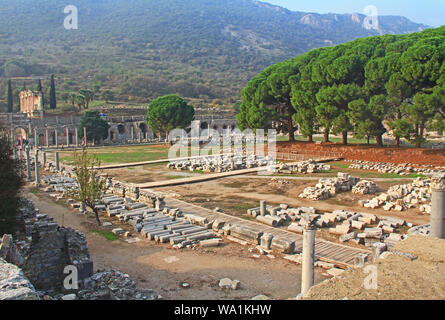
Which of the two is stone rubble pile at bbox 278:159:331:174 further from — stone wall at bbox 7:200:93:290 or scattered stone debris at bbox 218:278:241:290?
stone wall at bbox 7:200:93:290

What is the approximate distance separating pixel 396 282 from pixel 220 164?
2630cm

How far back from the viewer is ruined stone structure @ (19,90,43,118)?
232ft

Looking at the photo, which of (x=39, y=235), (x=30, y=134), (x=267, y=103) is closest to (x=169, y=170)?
(x=267, y=103)

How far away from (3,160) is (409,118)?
98.5 ft

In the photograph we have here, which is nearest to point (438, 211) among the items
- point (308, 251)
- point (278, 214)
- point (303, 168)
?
point (308, 251)

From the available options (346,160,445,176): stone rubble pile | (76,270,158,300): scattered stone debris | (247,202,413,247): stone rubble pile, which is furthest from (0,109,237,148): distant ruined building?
(76,270,158,300): scattered stone debris

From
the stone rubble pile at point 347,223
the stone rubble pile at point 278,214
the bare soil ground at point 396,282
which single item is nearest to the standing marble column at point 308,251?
the bare soil ground at point 396,282

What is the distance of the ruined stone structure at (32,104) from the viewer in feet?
232

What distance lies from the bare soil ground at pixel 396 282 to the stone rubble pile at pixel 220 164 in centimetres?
2410

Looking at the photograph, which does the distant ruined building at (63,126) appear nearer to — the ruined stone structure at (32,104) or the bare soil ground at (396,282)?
the ruined stone structure at (32,104)

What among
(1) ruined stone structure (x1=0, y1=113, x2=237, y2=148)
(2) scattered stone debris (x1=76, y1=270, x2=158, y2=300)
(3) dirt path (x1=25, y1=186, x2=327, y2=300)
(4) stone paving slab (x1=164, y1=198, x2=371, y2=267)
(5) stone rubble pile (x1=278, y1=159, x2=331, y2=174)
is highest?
(1) ruined stone structure (x1=0, y1=113, x2=237, y2=148)

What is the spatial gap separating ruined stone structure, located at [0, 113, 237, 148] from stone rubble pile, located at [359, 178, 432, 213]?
49.5 m

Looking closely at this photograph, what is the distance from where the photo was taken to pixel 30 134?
Result: 61750 mm
